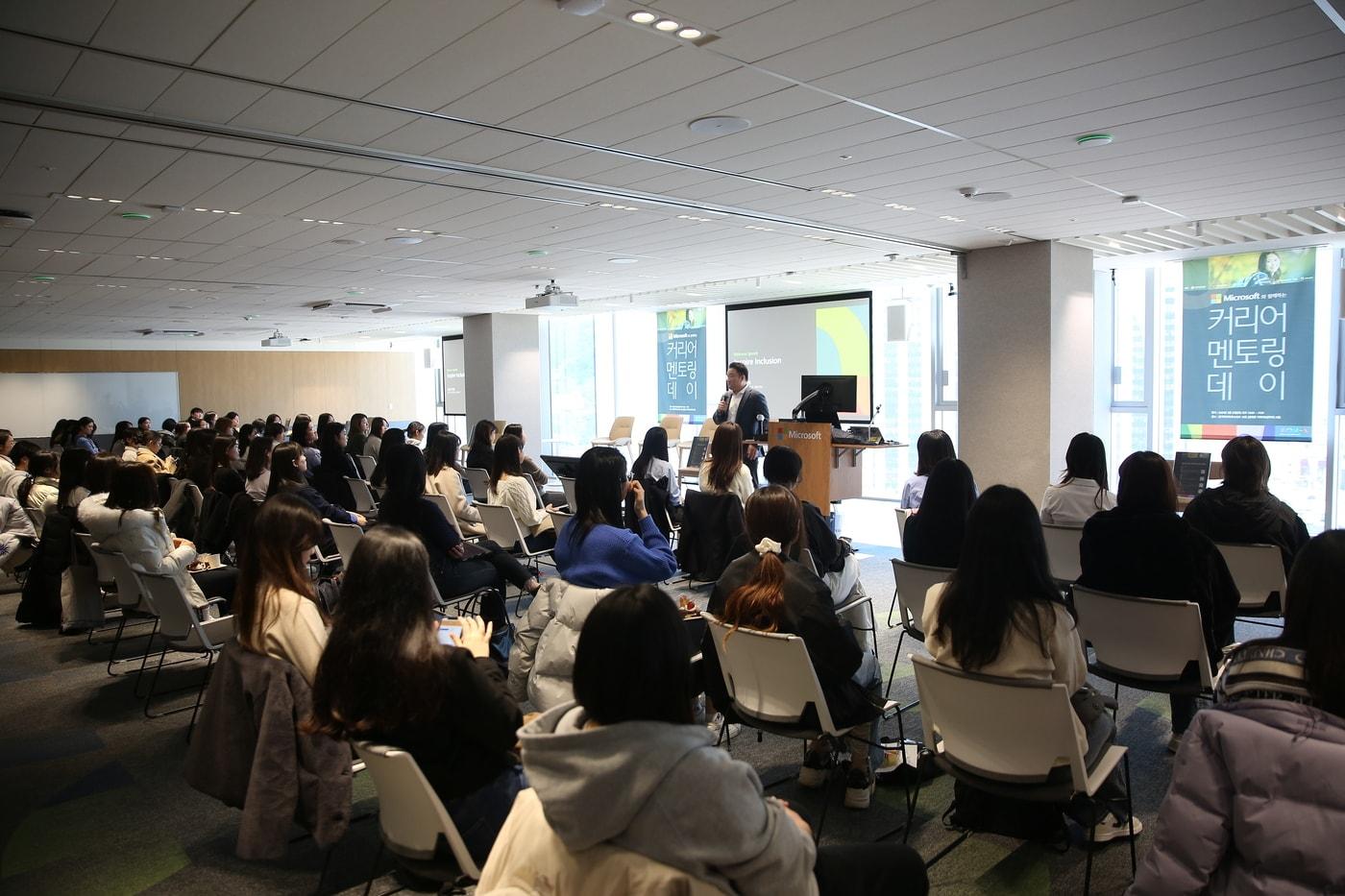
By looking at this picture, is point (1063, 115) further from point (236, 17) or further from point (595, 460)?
point (236, 17)

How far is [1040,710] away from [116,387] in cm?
2177

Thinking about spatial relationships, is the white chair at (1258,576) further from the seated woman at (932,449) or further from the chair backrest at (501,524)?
the chair backrest at (501,524)

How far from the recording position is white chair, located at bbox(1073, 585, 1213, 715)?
327cm

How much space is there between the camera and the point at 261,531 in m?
2.89

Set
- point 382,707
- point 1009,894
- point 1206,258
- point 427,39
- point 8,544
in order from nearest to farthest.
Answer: point 382,707
point 1009,894
point 427,39
point 8,544
point 1206,258

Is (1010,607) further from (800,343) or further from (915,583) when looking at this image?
(800,343)

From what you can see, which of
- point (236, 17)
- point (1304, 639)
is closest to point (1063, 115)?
point (1304, 639)

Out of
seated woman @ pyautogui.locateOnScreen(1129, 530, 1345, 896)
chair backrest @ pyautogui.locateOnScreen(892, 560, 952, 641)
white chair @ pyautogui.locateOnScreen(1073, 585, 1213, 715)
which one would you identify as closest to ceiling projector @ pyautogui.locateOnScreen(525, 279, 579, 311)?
chair backrest @ pyautogui.locateOnScreen(892, 560, 952, 641)

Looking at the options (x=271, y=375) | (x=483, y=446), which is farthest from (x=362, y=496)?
(x=271, y=375)

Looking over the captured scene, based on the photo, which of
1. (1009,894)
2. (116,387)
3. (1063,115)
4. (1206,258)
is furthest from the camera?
(116,387)

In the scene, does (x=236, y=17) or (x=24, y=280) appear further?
(x=24, y=280)

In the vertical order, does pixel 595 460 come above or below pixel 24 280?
below

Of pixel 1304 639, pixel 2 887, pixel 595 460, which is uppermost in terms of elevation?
pixel 595 460

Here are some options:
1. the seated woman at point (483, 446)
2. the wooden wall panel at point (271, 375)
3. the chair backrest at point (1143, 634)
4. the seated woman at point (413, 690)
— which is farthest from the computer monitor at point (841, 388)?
the wooden wall panel at point (271, 375)
